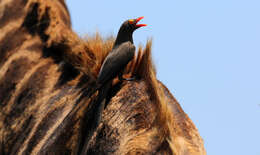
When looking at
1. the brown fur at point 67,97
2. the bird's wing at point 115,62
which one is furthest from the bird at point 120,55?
the brown fur at point 67,97

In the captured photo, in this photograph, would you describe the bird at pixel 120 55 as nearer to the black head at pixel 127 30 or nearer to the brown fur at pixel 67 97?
the black head at pixel 127 30

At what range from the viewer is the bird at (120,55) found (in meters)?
2.70

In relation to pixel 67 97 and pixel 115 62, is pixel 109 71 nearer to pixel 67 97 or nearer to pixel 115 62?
pixel 115 62

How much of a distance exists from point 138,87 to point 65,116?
2.42ft

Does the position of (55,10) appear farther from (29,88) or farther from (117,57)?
(117,57)

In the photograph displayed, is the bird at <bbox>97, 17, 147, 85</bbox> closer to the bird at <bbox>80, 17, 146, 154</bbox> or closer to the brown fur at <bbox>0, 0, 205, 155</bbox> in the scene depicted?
the bird at <bbox>80, 17, 146, 154</bbox>

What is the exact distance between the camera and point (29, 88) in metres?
3.71

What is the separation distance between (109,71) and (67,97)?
806mm

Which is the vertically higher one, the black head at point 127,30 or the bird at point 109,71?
the black head at point 127,30

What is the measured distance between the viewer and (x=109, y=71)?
2691mm

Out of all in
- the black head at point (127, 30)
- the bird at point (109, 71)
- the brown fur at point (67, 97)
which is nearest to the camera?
the brown fur at point (67, 97)

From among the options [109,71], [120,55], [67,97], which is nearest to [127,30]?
[120,55]

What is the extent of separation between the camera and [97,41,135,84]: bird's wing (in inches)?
106

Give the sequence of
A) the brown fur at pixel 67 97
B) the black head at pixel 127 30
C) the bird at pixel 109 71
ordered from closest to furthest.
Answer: the brown fur at pixel 67 97, the bird at pixel 109 71, the black head at pixel 127 30
